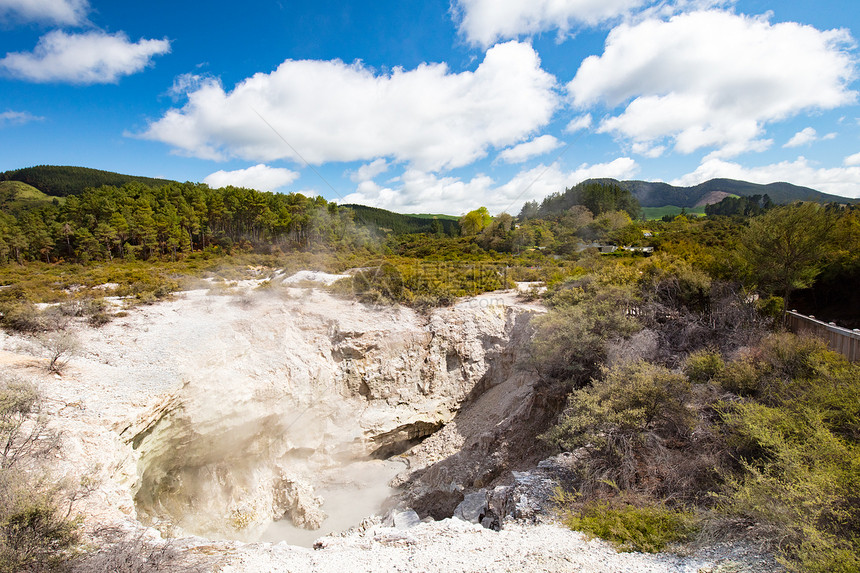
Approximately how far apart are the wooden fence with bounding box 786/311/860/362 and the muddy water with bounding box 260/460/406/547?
1416 centimetres

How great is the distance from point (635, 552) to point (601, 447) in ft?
7.99

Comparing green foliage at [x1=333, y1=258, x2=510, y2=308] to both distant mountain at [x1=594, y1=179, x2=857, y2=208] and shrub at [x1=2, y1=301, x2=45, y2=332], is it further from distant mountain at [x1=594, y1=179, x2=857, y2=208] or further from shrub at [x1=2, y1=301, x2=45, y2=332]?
distant mountain at [x1=594, y1=179, x2=857, y2=208]

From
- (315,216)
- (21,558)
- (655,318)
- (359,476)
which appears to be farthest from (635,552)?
(315,216)

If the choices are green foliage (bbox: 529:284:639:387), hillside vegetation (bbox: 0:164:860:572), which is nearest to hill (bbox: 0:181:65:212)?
hillside vegetation (bbox: 0:164:860:572)

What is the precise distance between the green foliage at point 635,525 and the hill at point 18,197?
71.3 metres

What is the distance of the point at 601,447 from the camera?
784cm

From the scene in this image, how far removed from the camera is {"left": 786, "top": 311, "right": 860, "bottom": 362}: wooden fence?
915cm

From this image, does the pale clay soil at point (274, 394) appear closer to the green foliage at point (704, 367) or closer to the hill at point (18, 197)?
the green foliage at point (704, 367)

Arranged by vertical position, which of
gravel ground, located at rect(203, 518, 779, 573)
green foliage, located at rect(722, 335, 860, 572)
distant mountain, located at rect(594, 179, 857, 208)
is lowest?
gravel ground, located at rect(203, 518, 779, 573)

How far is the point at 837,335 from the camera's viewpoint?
985cm

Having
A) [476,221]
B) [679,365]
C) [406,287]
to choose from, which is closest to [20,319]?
[406,287]

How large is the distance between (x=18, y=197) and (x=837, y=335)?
92056mm

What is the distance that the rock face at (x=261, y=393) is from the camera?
9414mm

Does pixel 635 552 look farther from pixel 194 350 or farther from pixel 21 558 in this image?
pixel 194 350
